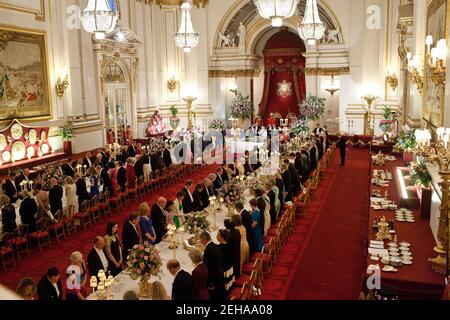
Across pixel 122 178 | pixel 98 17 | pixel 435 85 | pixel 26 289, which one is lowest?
pixel 122 178

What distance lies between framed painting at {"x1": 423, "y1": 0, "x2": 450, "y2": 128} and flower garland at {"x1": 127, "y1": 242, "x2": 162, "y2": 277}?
6.05 metres

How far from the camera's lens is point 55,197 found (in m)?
10.1

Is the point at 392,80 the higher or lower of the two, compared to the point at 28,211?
higher

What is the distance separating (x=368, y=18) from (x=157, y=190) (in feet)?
46.3

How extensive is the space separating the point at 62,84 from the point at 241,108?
11.3 m

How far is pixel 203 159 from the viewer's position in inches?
733

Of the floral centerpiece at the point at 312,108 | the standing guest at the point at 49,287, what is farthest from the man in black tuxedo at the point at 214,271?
the floral centerpiece at the point at 312,108

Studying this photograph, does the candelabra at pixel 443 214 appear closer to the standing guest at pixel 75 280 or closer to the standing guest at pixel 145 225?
the standing guest at pixel 145 225

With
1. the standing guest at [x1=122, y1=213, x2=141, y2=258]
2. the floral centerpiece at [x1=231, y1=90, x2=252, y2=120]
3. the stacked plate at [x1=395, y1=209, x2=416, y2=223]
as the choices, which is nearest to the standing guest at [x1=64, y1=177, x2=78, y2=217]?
the standing guest at [x1=122, y1=213, x2=141, y2=258]

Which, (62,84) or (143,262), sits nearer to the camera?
(143,262)

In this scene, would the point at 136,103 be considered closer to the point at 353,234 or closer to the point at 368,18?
the point at 368,18

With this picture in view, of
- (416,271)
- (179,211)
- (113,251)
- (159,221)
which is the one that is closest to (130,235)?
(113,251)

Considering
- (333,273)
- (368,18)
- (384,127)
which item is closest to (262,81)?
(368,18)

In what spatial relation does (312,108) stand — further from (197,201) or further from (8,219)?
(8,219)
